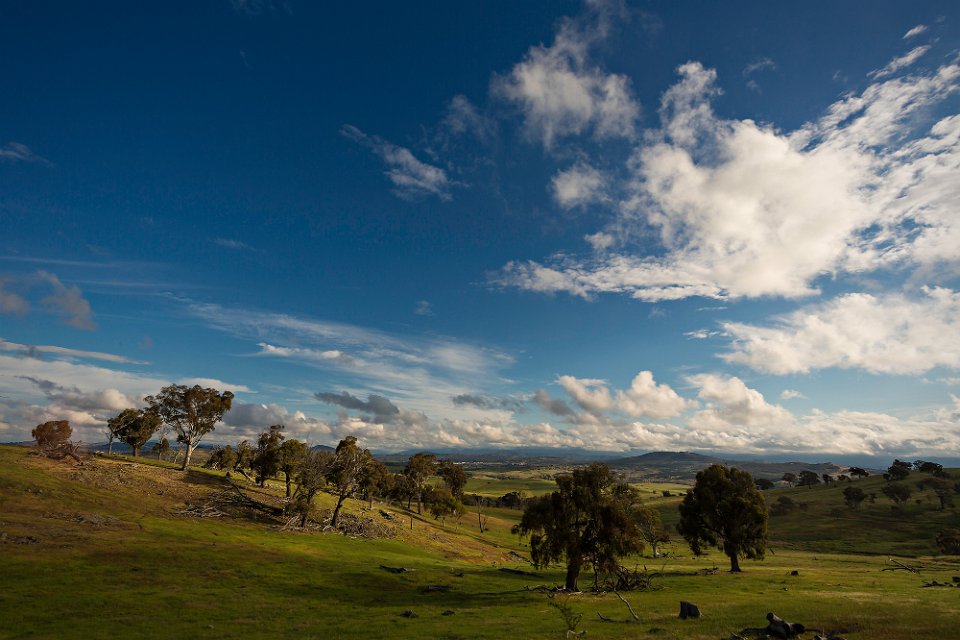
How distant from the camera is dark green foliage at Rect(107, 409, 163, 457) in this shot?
371ft

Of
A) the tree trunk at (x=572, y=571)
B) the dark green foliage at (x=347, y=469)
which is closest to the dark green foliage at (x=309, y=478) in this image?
the dark green foliage at (x=347, y=469)

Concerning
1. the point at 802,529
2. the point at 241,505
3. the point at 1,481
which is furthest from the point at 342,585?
the point at 802,529

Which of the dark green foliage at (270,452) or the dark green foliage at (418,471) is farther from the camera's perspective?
the dark green foliage at (418,471)

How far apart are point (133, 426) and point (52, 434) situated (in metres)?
35.5

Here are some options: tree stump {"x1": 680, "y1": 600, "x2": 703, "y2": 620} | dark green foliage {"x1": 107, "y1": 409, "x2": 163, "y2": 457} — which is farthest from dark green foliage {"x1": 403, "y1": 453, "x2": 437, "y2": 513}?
tree stump {"x1": 680, "y1": 600, "x2": 703, "y2": 620}

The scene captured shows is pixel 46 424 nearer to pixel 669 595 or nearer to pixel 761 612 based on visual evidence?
pixel 669 595

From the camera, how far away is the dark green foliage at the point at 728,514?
6469 cm

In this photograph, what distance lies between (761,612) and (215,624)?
1564 inches

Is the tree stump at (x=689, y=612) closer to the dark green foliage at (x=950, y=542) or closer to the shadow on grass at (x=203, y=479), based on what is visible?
the shadow on grass at (x=203, y=479)

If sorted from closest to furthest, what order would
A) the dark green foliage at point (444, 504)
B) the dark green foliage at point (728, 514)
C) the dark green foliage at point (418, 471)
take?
1. the dark green foliage at point (728, 514)
2. the dark green foliage at point (444, 504)
3. the dark green foliage at point (418, 471)

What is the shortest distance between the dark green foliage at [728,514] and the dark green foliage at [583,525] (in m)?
27.7

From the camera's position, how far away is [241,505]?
77000 millimetres

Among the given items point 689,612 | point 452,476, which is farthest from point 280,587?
point 452,476

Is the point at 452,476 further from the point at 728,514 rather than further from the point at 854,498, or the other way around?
the point at 854,498
